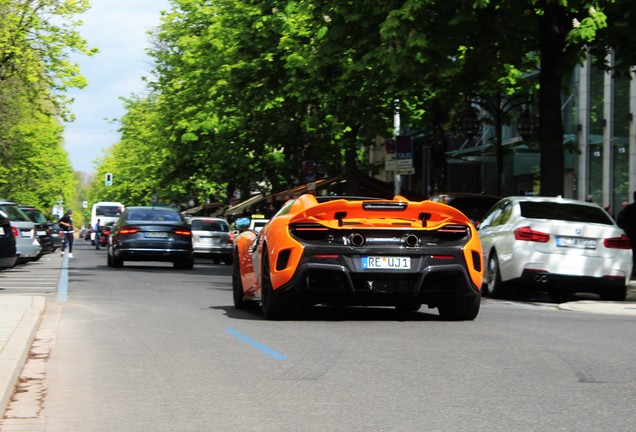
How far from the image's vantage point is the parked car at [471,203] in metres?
25.0

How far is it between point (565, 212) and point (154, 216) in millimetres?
15108

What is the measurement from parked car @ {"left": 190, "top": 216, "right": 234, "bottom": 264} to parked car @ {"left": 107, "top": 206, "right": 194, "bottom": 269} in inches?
467

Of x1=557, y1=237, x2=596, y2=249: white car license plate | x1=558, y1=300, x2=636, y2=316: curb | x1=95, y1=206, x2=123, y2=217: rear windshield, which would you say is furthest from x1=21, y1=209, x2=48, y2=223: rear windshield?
x1=95, y1=206, x2=123, y2=217: rear windshield

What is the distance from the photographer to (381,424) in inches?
287

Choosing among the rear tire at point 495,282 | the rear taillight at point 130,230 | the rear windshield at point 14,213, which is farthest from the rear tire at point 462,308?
the rear windshield at point 14,213

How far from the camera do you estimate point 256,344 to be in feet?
37.7

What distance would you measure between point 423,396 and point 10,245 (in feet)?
50.5

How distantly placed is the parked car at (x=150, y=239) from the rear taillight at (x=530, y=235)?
14.0 m

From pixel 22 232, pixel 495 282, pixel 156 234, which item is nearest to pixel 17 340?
pixel 495 282

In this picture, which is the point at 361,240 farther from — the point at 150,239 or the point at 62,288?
the point at 150,239

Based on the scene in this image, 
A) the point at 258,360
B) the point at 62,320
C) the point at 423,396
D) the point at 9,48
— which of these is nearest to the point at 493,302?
the point at 62,320

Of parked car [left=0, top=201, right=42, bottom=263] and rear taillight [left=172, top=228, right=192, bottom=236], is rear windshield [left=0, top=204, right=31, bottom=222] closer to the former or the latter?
parked car [left=0, top=201, right=42, bottom=263]

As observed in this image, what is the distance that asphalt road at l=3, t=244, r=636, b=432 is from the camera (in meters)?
7.51

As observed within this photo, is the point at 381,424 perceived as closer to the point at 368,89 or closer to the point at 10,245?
the point at 10,245
